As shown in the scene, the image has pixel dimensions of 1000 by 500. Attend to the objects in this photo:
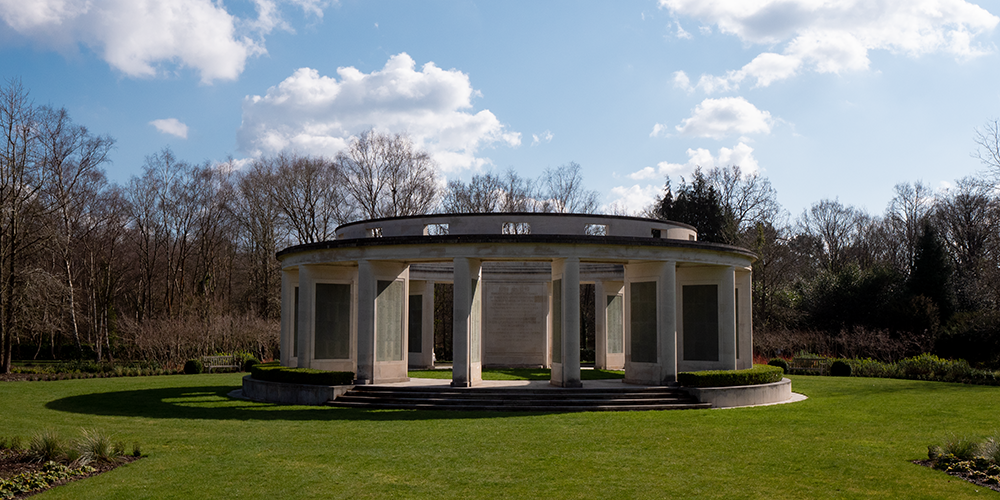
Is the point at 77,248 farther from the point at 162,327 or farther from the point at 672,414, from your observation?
the point at 672,414

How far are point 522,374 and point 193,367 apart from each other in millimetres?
20112

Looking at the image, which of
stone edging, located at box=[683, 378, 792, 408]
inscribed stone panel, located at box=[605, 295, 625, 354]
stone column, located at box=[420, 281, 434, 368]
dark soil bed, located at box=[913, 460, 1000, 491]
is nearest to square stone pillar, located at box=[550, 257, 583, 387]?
stone edging, located at box=[683, 378, 792, 408]

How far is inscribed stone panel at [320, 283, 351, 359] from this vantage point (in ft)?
95.1

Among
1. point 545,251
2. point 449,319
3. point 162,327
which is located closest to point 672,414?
point 545,251

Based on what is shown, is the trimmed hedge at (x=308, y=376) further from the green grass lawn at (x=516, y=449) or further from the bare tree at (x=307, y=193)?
the bare tree at (x=307, y=193)

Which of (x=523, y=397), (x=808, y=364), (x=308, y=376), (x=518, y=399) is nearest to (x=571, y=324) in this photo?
(x=523, y=397)

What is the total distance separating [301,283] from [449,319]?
97.4 feet

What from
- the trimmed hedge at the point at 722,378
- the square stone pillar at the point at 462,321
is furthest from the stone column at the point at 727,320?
the square stone pillar at the point at 462,321

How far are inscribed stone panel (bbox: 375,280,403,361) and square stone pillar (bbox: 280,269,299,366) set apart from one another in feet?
15.5

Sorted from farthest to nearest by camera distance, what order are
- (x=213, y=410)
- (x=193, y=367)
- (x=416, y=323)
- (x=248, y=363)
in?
1. (x=248, y=363)
2. (x=193, y=367)
3. (x=416, y=323)
4. (x=213, y=410)

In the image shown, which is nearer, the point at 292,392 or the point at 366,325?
the point at 292,392

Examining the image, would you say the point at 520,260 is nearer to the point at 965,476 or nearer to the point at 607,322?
the point at 607,322

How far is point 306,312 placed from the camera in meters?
28.0

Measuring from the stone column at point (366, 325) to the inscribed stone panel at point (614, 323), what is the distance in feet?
51.8
